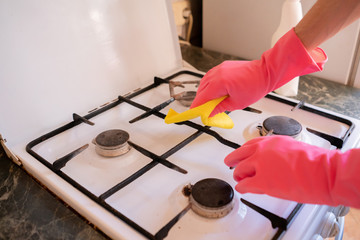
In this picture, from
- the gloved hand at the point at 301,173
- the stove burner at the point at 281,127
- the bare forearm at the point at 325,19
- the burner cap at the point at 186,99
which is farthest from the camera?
the burner cap at the point at 186,99

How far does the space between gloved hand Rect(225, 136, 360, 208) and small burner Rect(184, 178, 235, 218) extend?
1.1 inches

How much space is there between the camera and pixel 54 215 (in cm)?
56

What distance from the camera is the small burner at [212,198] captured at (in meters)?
0.53

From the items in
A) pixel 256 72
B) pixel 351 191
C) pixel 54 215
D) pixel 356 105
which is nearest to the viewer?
pixel 351 191

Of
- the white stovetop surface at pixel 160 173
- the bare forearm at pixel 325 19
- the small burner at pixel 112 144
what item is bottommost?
the white stovetop surface at pixel 160 173

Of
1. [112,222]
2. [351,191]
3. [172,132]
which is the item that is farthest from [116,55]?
[351,191]

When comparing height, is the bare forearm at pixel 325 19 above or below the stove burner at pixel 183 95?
above

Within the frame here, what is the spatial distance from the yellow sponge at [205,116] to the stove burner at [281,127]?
0.07 m

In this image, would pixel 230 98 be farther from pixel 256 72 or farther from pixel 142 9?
pixel 142 9

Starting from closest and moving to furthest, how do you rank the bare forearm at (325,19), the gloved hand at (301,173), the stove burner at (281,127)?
the gloved hand at (301,173)
the bare forearm at (325,19)
the stove burner at (281,127)

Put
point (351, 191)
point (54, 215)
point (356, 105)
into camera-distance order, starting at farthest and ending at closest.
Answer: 1. point (356, 105)
2. point (54, 215)
3. point (351, 191)

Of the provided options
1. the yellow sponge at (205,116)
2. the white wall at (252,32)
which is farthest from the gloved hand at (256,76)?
the white wall at (252,32)

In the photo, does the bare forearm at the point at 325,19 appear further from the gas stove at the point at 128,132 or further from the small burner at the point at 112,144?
the small burner at the point at 112,144

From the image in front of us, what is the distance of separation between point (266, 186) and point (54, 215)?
36 cm
